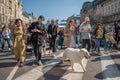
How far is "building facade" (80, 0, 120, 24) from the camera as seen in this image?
92.9m

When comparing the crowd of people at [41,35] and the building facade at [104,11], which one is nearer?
the crowd of people at [41,35]

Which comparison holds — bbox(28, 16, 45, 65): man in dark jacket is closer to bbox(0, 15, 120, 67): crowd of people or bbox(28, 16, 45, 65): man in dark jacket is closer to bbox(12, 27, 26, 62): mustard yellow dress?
bbox(0, 15, 120, 67): crowd of people

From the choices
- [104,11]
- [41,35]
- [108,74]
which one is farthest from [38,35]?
[104,11]

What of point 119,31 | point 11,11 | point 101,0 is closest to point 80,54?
point 119,31

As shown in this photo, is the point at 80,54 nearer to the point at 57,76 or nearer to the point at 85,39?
the point at 57,76

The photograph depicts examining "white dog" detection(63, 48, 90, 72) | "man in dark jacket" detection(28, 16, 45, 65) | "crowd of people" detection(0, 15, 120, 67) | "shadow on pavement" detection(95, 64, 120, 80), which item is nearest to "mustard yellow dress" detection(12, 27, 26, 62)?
"crowd of people" detection(0, 15, 120, 67)

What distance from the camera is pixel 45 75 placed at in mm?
8508

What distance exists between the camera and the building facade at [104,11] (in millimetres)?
92881

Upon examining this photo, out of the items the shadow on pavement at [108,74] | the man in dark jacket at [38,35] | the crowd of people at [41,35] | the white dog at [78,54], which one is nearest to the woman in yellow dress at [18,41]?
the crowd of people at [41,35]

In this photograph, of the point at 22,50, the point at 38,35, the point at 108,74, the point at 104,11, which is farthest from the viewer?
the point at 104,11

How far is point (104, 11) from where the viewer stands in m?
105

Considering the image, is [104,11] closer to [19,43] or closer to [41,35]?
[41,35]

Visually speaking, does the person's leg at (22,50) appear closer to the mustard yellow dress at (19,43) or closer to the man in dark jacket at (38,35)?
the mustard yellow dress at (19,43)

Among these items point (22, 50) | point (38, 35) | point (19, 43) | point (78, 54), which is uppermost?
point (38, 35)
